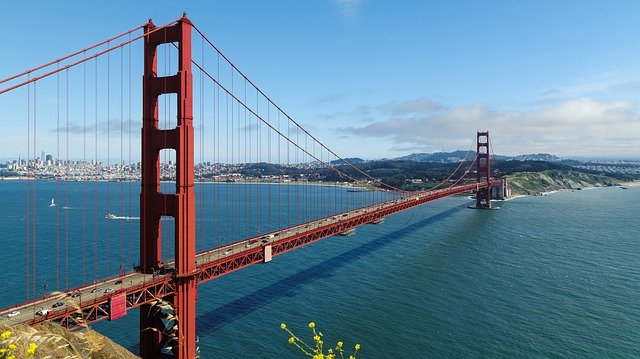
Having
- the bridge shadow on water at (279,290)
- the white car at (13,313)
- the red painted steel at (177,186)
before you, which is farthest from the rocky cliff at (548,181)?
the white car at (13,313)

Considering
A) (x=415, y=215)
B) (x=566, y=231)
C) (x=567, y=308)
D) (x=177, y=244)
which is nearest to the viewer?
(x=177, y=244)

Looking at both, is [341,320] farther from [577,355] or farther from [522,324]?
[577,355]

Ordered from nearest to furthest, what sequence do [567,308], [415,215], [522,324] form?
1. [522,324]
2. [567,308]
3. [415,215]

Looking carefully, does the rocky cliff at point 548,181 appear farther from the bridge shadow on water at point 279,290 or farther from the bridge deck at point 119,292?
the bridge deck at point 119,292

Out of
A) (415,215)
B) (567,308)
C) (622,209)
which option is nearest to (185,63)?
(567,308)

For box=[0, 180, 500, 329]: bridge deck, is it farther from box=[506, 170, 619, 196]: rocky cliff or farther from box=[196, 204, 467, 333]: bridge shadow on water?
box=[506, 170, 619, 196]: rocky cliff

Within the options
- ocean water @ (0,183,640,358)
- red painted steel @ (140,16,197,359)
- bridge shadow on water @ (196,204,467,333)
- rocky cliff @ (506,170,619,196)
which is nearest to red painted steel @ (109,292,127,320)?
red painted steel @ (140,16,197,359)
